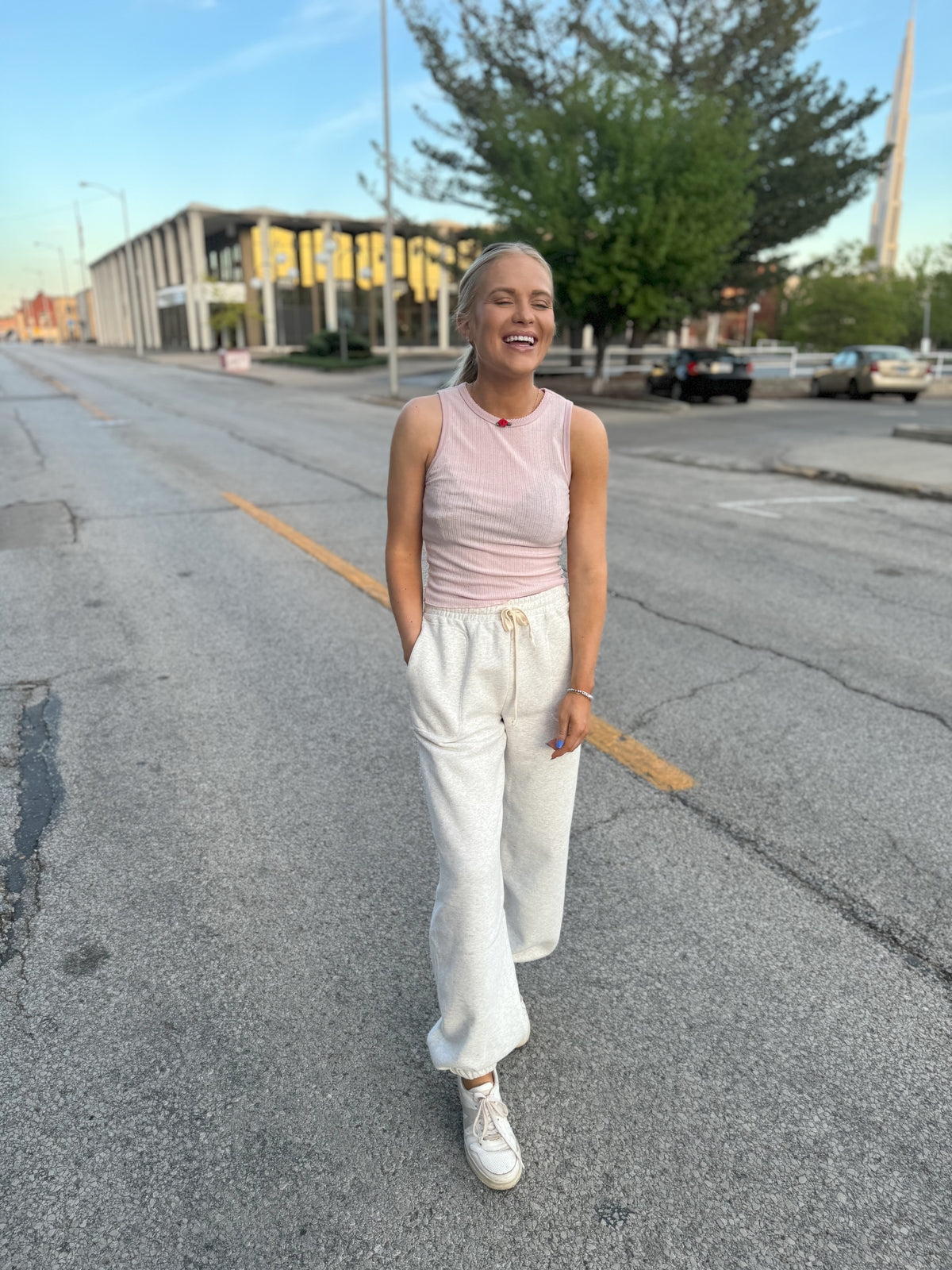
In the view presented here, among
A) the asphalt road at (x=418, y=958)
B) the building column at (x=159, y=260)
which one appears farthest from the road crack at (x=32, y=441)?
the building column at (x=159, y=260)

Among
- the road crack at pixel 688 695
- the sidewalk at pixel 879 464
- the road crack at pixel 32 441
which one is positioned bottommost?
the road crack at pixel 688 695

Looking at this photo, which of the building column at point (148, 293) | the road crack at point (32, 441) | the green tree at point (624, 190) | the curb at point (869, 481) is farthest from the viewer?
the building column at point (148, 293)

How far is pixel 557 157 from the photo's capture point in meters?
21.1

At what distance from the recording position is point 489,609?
6.67 feet

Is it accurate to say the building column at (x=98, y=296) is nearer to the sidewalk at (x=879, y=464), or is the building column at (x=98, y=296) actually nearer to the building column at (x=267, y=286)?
the building column at (x=267, y=286)

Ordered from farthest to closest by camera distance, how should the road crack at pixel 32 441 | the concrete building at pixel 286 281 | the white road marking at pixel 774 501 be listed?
the concrete building at pixel 286 281 → the road crack at pixel 32 441 → the white road marking at pixel 774 501

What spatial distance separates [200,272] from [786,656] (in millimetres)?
65602

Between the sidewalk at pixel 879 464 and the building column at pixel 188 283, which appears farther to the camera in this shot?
the building column at pixel 188 283

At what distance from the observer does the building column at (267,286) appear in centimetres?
→ 6000

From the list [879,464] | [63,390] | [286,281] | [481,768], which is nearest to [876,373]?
[879,464]

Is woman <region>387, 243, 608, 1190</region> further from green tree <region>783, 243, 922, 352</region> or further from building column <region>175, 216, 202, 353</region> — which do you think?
green tree <region>783, 243, 922, 352</region>

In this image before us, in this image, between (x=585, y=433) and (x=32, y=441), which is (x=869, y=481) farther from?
(x=32, y=441)

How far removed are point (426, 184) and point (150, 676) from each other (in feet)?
88.2

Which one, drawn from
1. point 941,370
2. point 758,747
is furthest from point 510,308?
point 941,370
